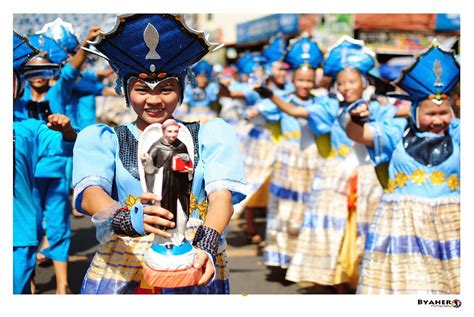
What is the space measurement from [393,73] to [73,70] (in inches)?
284

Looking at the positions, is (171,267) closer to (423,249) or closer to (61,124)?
(61,124)

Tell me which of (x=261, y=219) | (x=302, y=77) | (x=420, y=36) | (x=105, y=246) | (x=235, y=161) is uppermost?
(x=420, y=36)

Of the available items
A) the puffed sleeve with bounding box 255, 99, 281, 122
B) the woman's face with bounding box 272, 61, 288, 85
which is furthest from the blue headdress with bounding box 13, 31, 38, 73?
the woman's face with bounding box 272, 61, 288, 85

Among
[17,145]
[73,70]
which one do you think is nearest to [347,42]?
[73,70]

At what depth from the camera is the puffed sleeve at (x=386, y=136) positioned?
15.1 feet

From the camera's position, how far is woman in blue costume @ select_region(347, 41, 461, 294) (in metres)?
4.46

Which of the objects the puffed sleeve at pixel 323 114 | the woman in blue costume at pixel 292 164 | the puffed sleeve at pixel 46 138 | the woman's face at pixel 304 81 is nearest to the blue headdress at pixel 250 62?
the woman in blue costume at pixel 292 164

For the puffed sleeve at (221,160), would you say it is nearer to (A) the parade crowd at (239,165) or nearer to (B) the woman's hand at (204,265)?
(A) the parade crowd at (239,165)

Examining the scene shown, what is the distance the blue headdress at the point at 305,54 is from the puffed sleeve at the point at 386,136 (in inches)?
89.7

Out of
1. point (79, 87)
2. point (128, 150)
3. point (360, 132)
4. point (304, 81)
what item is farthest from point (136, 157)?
point (304, 81)

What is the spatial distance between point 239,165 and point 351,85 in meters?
3.15

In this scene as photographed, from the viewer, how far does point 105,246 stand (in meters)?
2.82

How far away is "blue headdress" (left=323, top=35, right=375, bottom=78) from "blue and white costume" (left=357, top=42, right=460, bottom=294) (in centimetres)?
124
